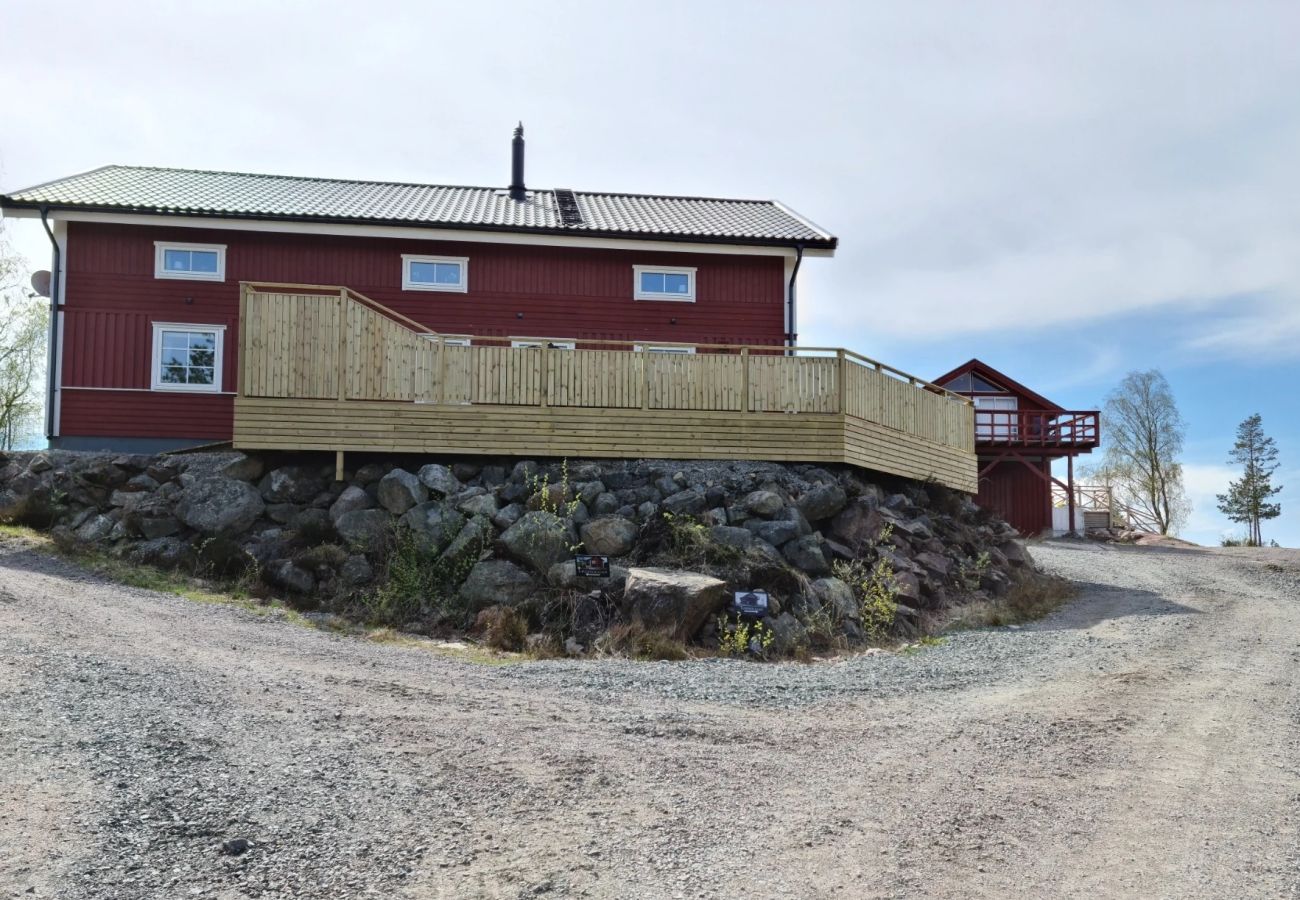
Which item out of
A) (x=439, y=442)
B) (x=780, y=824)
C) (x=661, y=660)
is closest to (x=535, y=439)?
(x=439, y=442)

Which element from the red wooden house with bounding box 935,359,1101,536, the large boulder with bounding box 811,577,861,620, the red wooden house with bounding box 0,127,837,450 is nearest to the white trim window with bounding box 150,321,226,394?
the red wooden house with bounding box 0,127,837,450

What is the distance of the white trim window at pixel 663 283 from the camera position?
A: 787 inches

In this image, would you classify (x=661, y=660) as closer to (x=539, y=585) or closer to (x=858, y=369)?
(x=539, y=585)

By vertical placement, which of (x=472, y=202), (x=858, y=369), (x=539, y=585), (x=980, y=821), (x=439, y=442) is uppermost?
(x=472, y=202)

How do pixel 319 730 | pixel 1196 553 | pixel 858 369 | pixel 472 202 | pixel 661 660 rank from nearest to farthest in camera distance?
1. pixel 319 730
2. pixel 661 660
3. pixel 858 369
4. pixel 472 202
5. pixel 1196 553

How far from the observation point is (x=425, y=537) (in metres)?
14.1

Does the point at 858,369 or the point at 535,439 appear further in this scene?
the point at 858,369

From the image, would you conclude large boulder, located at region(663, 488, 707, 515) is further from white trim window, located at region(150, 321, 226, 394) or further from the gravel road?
white trim window, located at region(150, 321, 226, 394)

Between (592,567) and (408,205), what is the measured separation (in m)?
10.8

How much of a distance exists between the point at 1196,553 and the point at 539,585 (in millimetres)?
19059

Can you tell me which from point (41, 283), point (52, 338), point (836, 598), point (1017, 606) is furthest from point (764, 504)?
point (41, 283)

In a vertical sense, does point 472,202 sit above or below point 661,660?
above

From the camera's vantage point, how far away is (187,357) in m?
18.5

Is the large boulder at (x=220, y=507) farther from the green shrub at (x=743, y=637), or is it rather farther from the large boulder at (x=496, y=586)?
the green shrub at (x=743, y=637)
